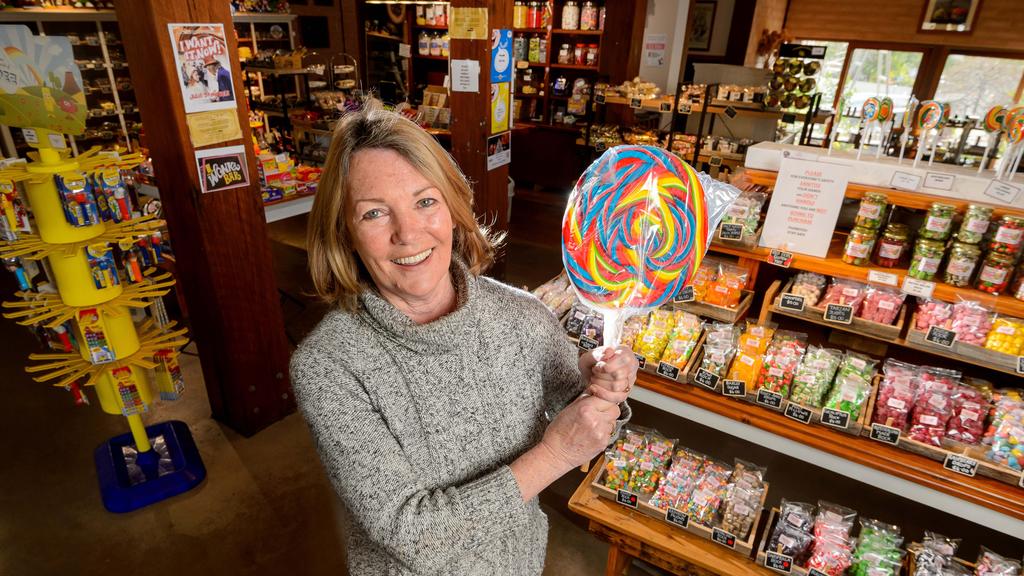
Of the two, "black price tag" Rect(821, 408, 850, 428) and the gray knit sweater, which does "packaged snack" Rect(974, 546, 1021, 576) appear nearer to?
"black price tag" Rect(821, 408, 850, 428)

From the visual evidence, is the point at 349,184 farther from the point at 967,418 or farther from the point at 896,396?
the point at 967,418

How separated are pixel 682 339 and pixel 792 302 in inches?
16.9

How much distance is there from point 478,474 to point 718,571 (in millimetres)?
1195

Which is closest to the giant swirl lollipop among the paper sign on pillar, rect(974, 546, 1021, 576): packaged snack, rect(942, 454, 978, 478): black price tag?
the paper sign on pillar

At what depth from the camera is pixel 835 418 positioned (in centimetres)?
199

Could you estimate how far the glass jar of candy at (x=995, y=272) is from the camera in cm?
188

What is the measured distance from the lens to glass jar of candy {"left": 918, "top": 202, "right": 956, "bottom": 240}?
1.92 meters

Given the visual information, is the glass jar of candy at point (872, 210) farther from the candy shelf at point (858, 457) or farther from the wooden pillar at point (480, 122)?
the wooden pillar at point (480, 122)

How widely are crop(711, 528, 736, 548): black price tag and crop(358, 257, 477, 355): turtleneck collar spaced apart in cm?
129

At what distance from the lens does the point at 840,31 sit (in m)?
7.97

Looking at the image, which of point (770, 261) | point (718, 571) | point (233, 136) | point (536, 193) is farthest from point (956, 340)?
point (536, 193)

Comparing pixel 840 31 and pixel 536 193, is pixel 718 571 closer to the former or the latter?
pixel 536 193

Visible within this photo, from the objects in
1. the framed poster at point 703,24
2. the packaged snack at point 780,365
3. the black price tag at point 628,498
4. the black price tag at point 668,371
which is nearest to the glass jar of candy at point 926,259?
the packaged snack at point 780,365

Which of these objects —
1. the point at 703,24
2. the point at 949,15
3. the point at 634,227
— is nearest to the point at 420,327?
the point at 634,227
